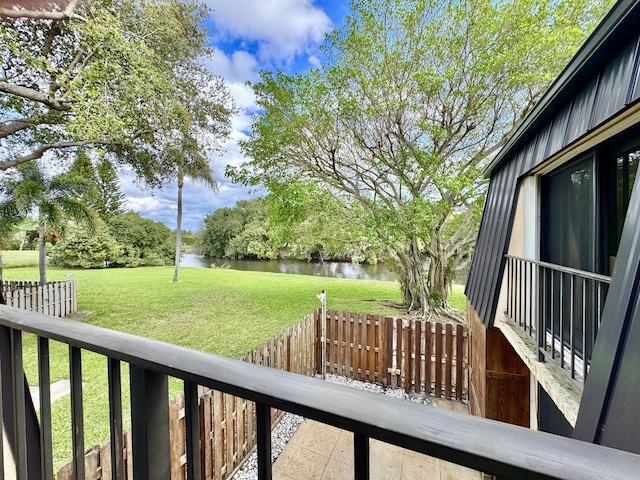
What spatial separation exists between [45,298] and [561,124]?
8417 mm

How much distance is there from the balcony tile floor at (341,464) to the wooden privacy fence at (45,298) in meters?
5.65

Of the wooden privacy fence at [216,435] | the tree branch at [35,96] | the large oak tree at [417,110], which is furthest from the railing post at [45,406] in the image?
the tree branch at [35,96]

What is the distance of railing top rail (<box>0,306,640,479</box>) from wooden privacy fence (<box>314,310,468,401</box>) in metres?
3.83

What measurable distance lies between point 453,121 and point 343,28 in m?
3.02

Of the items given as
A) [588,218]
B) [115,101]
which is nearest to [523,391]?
[588,218]

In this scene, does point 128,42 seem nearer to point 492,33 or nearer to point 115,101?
point 115,101

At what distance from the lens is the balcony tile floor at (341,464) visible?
2418mm

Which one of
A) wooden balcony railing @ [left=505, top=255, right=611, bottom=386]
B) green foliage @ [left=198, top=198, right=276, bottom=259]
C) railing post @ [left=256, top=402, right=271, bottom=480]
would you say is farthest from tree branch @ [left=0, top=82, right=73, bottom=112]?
green foliage @ [left=198, top=198, right=276, bottom=259]

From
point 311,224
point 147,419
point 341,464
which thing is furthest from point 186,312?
point 147,419

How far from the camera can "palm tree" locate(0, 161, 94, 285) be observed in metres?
5.61

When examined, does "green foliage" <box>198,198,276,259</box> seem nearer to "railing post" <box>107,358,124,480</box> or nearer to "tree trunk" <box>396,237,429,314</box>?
"tree trunk" <box>396,237,429,314</box>

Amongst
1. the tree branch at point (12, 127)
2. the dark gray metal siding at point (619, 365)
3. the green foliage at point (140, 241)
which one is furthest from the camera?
the green foliage at point (140, 241)

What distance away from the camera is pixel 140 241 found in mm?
18062

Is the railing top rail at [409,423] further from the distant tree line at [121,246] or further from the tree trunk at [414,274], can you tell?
the distant tree line at [121,246]
